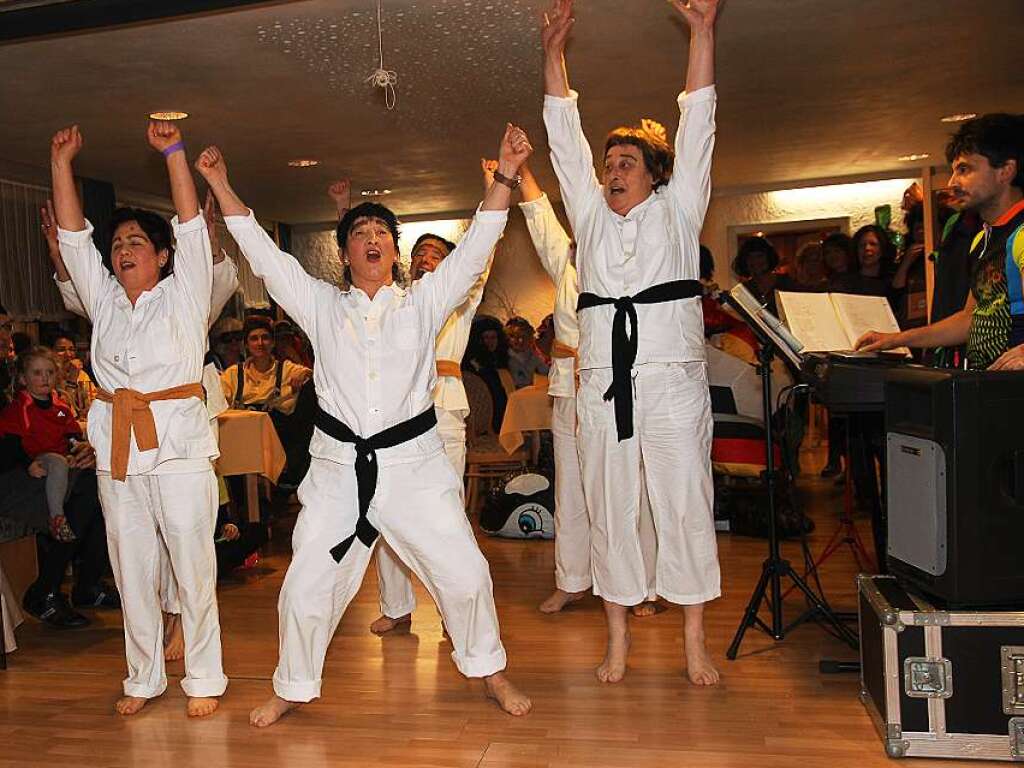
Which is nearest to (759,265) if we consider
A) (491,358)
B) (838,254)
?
(838,254)

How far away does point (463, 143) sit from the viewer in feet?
25.7

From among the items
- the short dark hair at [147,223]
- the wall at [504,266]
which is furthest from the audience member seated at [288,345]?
the short dark hair at [147,223]

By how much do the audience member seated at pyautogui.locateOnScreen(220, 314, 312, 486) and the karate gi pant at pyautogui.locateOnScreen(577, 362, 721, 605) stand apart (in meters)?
3.42

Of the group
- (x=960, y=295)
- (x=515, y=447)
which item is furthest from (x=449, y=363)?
(x=515, y=447)

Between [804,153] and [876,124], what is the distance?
1.20 metres

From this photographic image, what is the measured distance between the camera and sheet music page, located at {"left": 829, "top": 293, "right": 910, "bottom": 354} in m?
3.25

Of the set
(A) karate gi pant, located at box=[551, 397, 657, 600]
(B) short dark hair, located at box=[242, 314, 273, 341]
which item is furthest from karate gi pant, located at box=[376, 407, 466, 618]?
(B) short dark hair, located at box=[242, 314, 273, 341]

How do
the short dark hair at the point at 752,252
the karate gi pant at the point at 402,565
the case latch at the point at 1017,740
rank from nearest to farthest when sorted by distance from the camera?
the case latch at the point at 1017,740
the karate gi pant at the point at 402,565
the short dark hair at the point at 752,252

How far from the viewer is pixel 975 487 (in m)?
2.46

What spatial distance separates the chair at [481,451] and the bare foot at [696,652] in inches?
127

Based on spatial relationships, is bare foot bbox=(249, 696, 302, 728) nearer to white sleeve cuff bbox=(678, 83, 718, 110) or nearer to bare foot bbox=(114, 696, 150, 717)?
bare foot bbox=(114, 696, 150, 717)

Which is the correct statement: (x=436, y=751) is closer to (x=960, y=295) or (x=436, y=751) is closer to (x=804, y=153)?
(x=960, y=295)

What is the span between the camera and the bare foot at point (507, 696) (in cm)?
293

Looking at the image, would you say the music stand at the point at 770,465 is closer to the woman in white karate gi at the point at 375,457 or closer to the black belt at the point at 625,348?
the black belt at the point at 625,348
